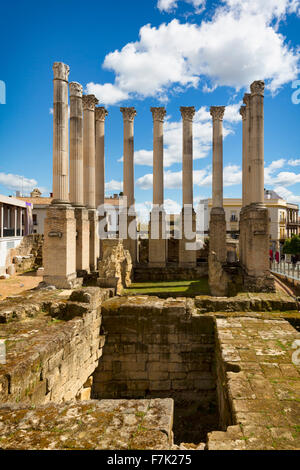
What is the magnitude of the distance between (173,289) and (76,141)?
879 centimetres

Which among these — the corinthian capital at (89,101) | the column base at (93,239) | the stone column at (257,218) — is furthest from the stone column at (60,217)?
the stone column at (257,218)

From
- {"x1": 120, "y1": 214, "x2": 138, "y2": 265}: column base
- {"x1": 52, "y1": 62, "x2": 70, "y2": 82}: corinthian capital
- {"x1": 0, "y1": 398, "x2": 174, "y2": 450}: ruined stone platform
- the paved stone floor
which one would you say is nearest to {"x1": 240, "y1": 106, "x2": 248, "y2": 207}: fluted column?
{"x1": 120, "y1": 214, "x2": 138, "y2": 265}: column base

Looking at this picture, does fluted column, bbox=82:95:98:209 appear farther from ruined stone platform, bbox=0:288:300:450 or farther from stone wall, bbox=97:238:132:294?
ruined stone platform, bbox=0:288:300:450

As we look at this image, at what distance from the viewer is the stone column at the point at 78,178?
49.9ft

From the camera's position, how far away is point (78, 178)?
15641mm

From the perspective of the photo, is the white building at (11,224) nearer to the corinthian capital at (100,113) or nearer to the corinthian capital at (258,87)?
the corinthian capital at (100,113)

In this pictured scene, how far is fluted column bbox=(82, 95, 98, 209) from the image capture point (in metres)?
17.2

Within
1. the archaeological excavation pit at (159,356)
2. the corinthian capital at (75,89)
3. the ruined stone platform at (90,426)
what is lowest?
the archaeological excavation pit at (159,356)

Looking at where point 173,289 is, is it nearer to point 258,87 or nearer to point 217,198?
point 217,198

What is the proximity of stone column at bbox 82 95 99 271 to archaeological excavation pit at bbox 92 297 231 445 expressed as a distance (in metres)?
8.34
